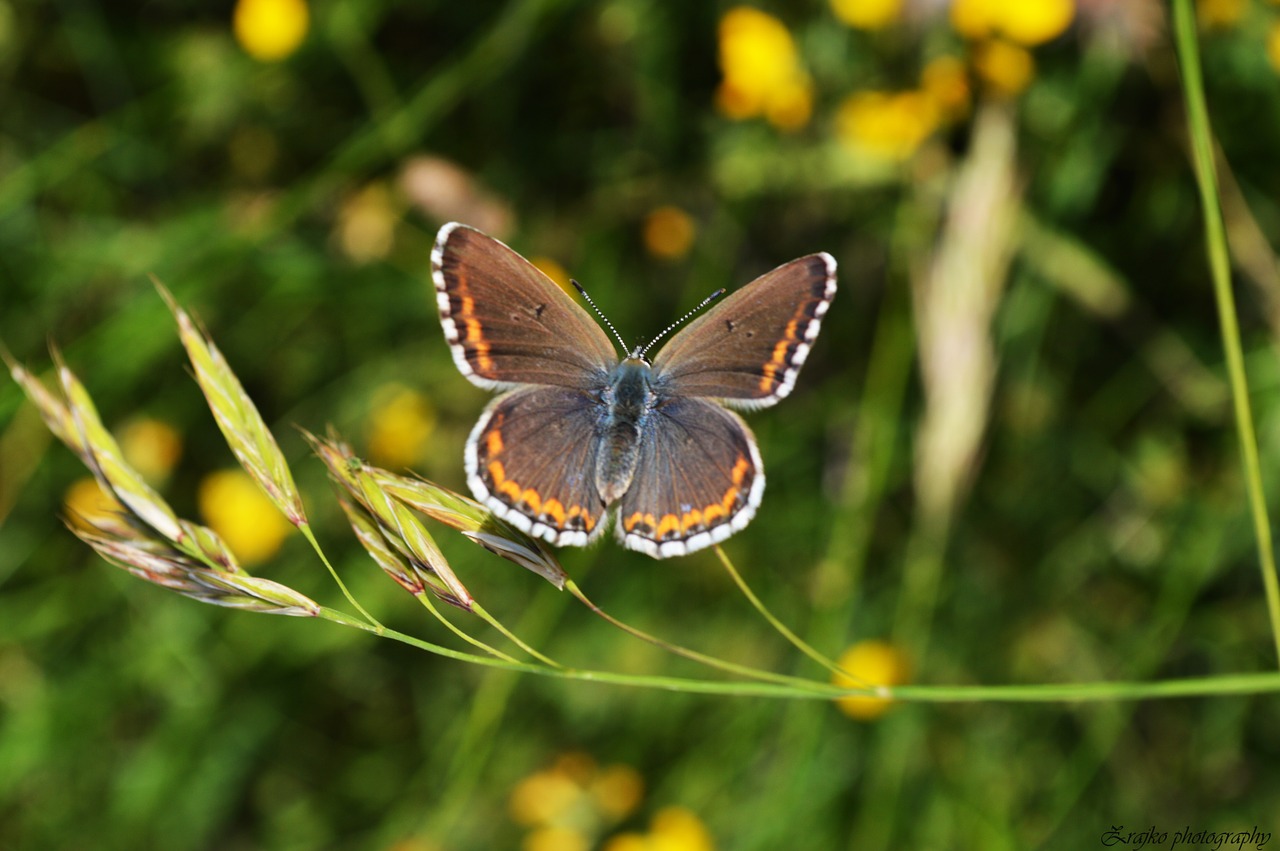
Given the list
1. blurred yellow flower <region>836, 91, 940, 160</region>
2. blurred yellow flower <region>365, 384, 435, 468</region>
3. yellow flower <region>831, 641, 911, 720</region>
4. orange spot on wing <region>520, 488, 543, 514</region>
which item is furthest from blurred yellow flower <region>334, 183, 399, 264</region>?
yellow flower <region>831, 641, 911, 720</region>

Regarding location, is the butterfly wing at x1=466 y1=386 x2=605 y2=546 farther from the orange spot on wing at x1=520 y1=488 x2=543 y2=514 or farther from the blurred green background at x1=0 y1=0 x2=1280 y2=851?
the blurred green background at x1=0 y1=0 x2=1280 y2=851

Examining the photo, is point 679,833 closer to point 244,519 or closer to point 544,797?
point 544,797

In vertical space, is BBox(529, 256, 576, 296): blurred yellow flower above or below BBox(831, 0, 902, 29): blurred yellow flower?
below

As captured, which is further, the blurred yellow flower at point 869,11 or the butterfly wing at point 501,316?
the blurred yellow flower at point 869,11

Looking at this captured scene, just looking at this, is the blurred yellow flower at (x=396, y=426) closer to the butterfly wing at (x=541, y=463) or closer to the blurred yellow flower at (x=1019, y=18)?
the butterfly wing at (x=541, y=463)

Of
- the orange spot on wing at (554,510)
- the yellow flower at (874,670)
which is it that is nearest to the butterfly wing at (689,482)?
the orange spot on wing at (554,510)

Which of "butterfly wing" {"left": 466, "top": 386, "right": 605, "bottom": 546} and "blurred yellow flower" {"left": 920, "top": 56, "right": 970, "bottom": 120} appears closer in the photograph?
"butterfly wing" {"left": 466, "top": 386, "right": 605, "bottom": 546}

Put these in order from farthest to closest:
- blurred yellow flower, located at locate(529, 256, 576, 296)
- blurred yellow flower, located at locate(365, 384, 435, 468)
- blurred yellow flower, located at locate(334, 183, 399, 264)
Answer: blurred yellow flower, located at locate(365, 384, 435, 468), blurred yellow flower, located at locate(334, 183, 399, 264), blurred yellow flower, located at locate(529, 256, 576, 296)
